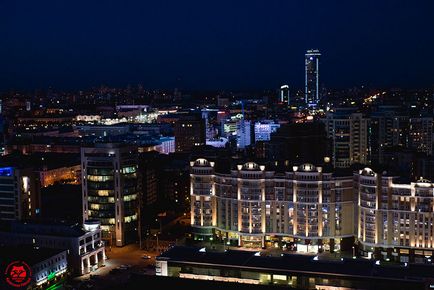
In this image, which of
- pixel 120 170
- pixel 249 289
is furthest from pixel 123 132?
pixel 249 289

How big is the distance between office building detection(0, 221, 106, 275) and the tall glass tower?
63.4 m

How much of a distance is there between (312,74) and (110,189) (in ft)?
205

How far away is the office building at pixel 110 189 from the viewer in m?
23.3

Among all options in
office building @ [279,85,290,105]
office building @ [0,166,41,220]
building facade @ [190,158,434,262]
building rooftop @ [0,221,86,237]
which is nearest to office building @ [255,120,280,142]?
building facade @ [190,158,434,262]

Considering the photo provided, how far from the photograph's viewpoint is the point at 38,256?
18469mm

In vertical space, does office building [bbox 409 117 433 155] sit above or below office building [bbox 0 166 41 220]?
above

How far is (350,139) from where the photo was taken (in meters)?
38.0

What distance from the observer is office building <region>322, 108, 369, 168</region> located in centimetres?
3775

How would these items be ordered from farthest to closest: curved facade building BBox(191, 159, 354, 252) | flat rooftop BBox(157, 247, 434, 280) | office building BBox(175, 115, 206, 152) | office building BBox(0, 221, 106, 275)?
office building BBox(175, 115, 206, 152) → curved facade building BBox(191, 159, 354, 252) → office building BBox(0, 221, 106, 275) → flat rooftop BBox(157, 247, 434, 280)

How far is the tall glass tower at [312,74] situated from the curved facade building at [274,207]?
2355 inches

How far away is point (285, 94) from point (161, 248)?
66.0 metres

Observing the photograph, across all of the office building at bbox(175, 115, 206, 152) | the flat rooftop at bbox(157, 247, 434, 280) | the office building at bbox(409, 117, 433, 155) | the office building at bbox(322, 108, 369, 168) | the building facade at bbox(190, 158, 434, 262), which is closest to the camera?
the flat rooftop at bbox(157, 247, 434, 280)

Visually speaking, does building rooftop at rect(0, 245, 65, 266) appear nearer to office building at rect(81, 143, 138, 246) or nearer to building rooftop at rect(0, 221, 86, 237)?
building rooftop at rect(0, 221, 86, 237)

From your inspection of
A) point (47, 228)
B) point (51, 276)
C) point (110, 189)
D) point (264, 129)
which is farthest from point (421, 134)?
point (51, 276)
